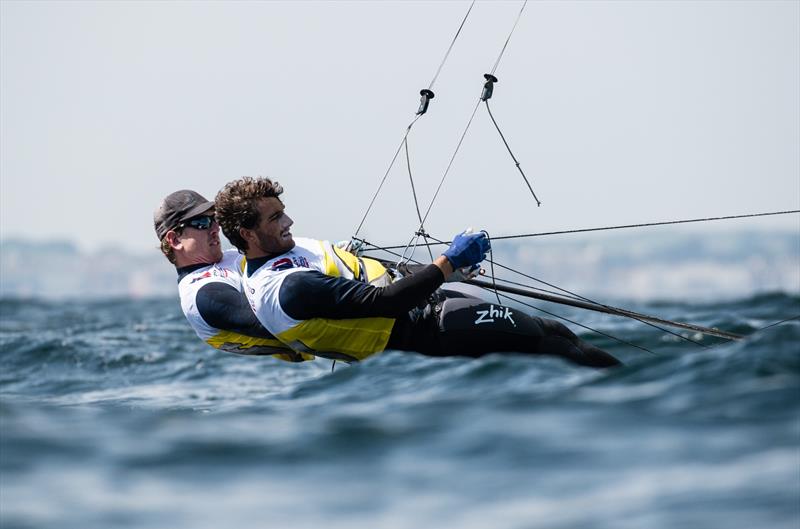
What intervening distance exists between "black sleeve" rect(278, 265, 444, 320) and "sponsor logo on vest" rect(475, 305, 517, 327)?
60cm

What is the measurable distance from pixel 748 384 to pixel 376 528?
183 cm

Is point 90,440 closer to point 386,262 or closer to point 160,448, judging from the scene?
point 160,448

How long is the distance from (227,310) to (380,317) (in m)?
1.04

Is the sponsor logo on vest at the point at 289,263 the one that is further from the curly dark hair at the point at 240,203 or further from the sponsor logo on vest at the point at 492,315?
the sponsor logo on vest at the point at 492,315

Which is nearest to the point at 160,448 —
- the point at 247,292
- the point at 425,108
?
the point at 247,292

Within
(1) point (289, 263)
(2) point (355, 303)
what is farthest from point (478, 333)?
(1) point (289, 263)

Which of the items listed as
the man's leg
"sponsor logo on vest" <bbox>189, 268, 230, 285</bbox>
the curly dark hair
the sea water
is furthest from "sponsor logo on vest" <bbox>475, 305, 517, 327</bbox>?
"sponsor logo on vest" <bbox>189, 268, 230, 285</bbox>

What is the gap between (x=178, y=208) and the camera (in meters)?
6.85

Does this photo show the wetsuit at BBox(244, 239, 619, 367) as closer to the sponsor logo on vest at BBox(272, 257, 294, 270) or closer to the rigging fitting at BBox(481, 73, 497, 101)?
the sponsor logo on vest at BBox(272, 257, 294, 270)

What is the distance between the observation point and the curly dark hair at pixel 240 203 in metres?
5.85

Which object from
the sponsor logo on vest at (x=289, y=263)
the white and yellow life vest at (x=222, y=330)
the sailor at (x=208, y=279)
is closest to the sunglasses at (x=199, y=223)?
the sailor at (x=208, y=279)

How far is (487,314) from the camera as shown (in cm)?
611

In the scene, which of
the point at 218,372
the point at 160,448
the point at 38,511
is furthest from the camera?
the point at 218,372

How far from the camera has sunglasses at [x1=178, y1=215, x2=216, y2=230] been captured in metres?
6.86
